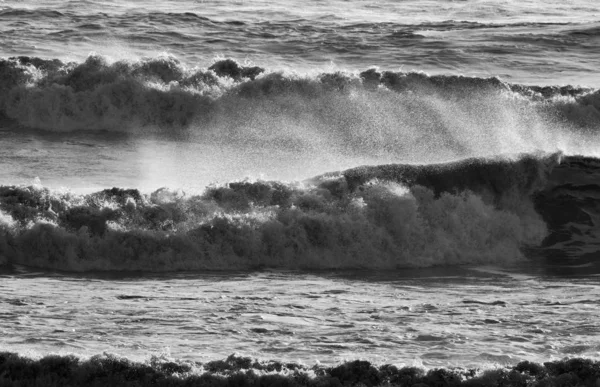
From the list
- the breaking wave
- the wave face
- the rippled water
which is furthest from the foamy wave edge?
the rippled water

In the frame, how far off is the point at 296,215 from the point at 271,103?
27.7 ft

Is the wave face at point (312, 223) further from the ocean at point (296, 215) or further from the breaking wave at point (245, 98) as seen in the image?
the breaking wave at point (245, 98)

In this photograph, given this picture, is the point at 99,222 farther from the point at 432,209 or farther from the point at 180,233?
the point at 432,209

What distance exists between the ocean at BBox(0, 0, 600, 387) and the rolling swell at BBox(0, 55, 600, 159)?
2.0 inches

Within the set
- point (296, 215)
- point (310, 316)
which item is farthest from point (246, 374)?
point (296, 215)

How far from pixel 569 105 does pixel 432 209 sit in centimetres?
795

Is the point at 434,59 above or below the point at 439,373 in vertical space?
above

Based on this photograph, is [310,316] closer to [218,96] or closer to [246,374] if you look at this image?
[246,374]

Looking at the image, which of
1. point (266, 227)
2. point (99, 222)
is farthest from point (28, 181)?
point (266, 227)

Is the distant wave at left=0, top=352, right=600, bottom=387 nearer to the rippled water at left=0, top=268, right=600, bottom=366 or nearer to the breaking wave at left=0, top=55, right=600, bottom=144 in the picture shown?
the rippled water at left=0, top=268, right=600, bottom=366

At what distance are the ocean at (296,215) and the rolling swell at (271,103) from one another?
0.05m

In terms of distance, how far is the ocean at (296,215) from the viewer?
944 centimetres

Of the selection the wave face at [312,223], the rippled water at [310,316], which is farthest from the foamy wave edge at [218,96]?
the rippled water at [310,316]

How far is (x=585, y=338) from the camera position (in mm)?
10016
